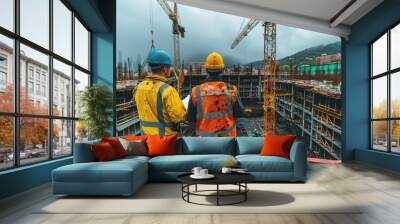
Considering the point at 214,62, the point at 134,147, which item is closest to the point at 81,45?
the point at 134,147

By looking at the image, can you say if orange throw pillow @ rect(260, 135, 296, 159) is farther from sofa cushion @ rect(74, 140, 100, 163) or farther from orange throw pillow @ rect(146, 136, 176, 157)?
sofa cushion @ rect(74, 140, 100, 163)

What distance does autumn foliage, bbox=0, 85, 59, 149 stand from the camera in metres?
4.82

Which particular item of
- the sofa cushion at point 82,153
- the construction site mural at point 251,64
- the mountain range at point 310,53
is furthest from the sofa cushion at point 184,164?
the mountain range at point 310,53

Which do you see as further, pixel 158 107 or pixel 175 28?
pixel 175 28

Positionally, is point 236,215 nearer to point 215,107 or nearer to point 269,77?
point 215,107

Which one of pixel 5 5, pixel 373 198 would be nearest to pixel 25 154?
pixel 5 5

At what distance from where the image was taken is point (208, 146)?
679 centimetres

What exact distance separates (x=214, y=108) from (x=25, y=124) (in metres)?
4.50

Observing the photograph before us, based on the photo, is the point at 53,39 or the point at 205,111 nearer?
the point at 53,39

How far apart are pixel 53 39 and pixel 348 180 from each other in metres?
5.62

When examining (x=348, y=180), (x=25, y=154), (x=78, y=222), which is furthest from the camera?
(x=348, y=180)

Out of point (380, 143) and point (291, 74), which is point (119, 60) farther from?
point (380, 143)

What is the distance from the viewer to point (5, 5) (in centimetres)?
492

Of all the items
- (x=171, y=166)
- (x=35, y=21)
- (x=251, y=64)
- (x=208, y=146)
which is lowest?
(x=171, y=166)
